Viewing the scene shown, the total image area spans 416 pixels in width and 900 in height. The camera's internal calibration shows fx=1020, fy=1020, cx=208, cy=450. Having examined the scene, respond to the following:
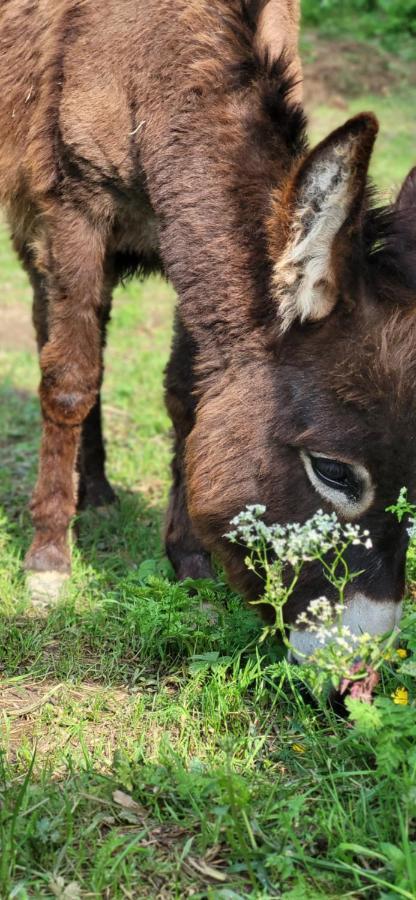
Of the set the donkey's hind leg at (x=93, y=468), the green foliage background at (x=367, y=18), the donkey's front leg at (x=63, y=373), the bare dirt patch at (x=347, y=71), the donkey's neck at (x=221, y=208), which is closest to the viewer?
the donkey's neck at (x=221, y=208)

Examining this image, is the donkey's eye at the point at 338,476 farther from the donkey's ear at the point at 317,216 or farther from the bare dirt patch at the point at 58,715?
the bare dirt patch at the point at 58,715

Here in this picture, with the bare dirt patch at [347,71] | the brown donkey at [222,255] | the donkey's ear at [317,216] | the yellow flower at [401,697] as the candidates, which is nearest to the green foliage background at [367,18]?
the bare dirt patch at [347,71]

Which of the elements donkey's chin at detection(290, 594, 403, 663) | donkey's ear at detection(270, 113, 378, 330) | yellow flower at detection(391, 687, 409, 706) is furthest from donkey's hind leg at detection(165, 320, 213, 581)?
yellow flower at detection(391, 687, 409, 706)

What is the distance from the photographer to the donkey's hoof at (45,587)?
138 inches

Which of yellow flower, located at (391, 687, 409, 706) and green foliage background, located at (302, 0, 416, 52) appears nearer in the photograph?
yellow flower, located at (391, 687, 409, 706)

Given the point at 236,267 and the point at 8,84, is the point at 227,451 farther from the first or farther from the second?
the point at 8,84

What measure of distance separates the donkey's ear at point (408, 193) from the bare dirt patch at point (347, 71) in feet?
25.2

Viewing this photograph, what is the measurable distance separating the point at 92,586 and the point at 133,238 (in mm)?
1245

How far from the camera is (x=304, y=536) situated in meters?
2.48

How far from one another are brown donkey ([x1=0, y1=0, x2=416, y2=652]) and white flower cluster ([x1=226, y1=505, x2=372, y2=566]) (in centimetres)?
12

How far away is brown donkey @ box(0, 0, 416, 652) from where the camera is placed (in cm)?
267

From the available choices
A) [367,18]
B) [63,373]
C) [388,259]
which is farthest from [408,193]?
Result: [367,18]

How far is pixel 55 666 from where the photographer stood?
3047mm

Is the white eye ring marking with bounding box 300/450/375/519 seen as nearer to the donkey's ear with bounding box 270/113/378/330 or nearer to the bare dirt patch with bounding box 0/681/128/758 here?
the donkey's ear with bounding box 270/113/378/330
